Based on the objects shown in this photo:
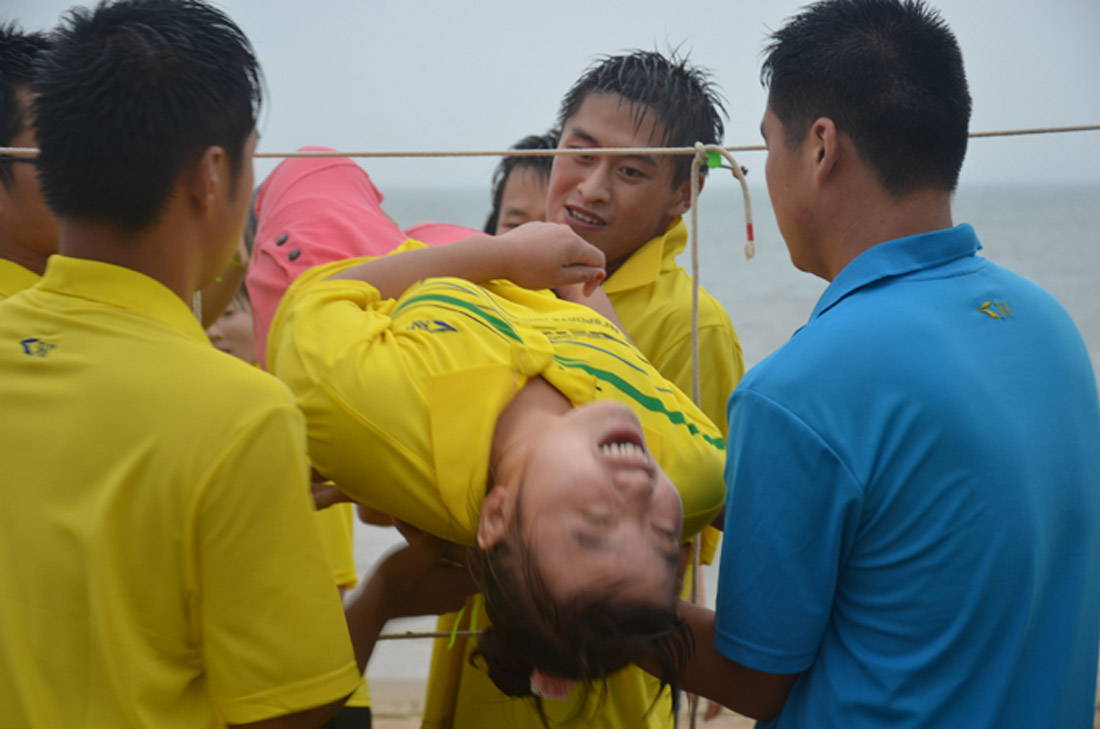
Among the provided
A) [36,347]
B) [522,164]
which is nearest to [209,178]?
[36,347]

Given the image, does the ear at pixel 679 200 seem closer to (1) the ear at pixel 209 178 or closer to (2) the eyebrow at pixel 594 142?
(2) the eyebrow at pixel 594 142

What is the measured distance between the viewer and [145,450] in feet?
2.99

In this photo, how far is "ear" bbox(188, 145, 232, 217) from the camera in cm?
100

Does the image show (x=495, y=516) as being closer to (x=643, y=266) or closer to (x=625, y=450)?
(x=625, y=450)

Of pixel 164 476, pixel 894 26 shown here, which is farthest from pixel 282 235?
pixel 894 26

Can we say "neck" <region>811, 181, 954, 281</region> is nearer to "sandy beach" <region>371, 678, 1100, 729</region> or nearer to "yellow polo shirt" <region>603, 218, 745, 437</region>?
"yellow polo shirt" <region>603, 218, 745, 437</region>

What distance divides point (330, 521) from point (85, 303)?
45.2 inches

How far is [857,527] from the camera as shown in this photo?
1.09m

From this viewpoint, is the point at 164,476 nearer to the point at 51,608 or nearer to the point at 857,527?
the point at 51,608

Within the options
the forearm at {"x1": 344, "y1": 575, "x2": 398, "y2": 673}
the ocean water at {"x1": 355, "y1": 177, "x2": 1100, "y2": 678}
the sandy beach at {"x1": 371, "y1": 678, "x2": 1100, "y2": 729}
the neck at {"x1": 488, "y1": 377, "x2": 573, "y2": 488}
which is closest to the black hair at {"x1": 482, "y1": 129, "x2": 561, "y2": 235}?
the neck at {"x1": 488, "y1": 377, "x2": 573, "y2": 488}

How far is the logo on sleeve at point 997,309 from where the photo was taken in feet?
3.73

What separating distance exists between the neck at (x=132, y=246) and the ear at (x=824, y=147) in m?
0.76

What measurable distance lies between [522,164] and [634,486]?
Answer: 4.64 ft

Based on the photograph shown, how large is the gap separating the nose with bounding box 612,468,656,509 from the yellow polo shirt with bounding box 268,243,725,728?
182 mm
